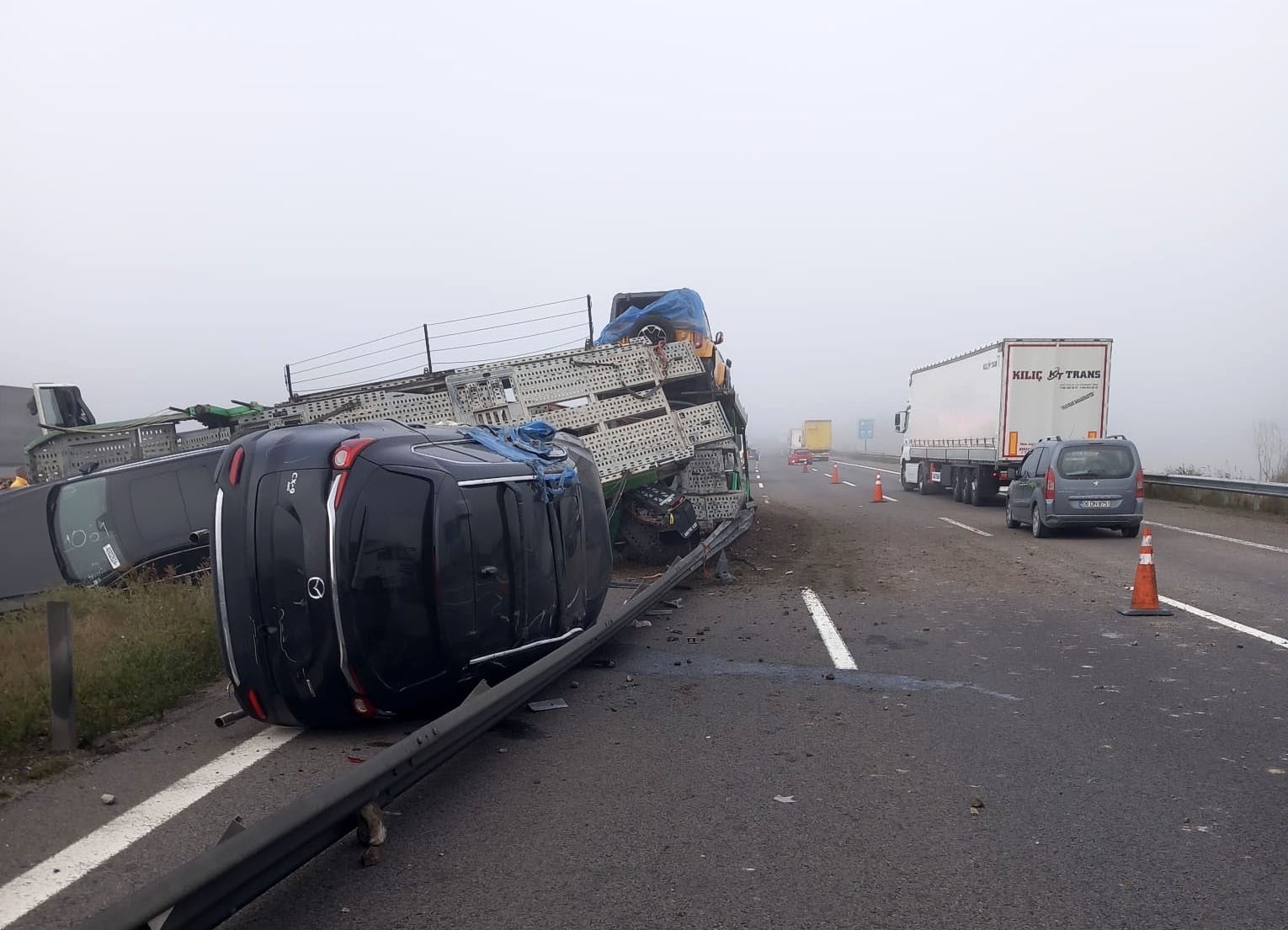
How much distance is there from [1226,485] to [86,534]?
67.4ft

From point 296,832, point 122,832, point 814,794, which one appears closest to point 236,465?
point 122,832

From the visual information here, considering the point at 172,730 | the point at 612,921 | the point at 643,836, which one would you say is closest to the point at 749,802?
the point at 643,836

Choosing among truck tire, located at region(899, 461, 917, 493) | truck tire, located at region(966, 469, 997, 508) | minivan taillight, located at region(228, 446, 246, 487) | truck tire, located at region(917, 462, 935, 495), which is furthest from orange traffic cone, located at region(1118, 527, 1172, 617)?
truck tire, located at region(899, 461, 917, 493)

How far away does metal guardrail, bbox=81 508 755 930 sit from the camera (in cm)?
266

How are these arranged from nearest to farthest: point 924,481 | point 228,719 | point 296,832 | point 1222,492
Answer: point 296,832 < point 228,719 < point 1222,492 < point 924,481

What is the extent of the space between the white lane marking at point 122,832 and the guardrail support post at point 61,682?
0.89 meters

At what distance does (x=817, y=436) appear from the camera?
66.2m

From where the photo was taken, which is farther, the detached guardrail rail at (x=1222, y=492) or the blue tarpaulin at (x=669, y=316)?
the detached guardrail rail at (x=1222, y=492)

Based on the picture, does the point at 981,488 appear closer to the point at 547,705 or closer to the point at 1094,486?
the point at 1094,486

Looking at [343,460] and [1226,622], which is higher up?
[343,460]

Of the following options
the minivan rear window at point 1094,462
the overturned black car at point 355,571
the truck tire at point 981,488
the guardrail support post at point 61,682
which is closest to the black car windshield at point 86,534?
the guardrail support post at point 61,682

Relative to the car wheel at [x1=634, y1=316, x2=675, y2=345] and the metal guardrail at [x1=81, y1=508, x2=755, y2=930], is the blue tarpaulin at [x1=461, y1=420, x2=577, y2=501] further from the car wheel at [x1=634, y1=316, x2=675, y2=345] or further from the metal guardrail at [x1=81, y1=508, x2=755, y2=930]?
the car wheel at [x1=634, y1=316, x2=675, y2=345]

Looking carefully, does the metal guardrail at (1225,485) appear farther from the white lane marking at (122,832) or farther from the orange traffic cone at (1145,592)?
the white lane marking at (122,832)

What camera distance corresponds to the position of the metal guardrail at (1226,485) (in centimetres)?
1762
